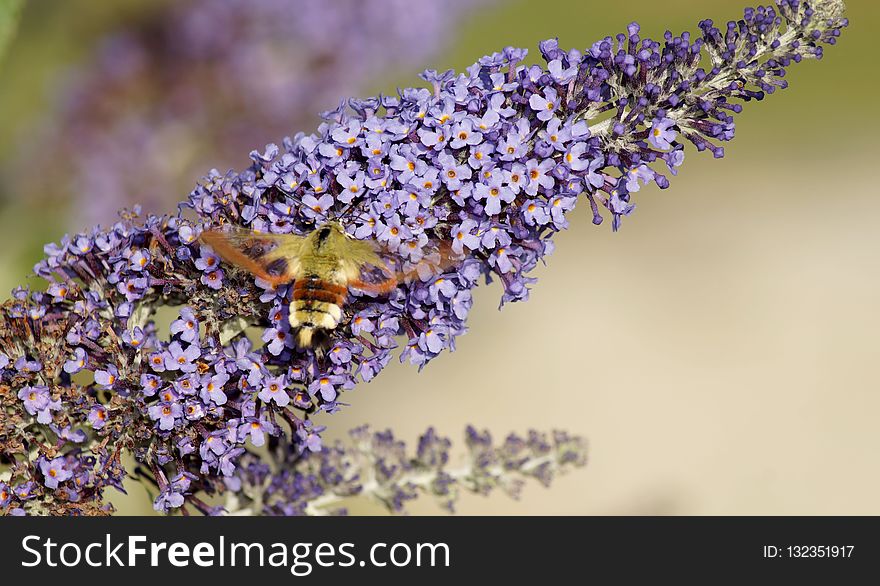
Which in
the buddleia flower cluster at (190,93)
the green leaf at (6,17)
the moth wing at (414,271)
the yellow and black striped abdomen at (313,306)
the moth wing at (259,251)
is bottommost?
the yellow and black striped abdomen at (313,306)

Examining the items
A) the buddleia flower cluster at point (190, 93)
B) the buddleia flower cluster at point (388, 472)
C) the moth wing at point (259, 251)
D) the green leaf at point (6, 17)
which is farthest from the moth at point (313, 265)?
the buddleia flower cluster at point (190, 93)

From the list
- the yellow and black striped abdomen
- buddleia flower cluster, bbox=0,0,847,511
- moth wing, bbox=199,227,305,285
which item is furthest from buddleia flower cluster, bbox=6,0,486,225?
the yellow and black striped abdomen

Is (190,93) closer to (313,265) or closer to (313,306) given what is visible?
(313,265)

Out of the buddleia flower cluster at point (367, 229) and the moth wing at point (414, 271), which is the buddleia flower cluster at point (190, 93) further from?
the moth wing at point (414, 271)

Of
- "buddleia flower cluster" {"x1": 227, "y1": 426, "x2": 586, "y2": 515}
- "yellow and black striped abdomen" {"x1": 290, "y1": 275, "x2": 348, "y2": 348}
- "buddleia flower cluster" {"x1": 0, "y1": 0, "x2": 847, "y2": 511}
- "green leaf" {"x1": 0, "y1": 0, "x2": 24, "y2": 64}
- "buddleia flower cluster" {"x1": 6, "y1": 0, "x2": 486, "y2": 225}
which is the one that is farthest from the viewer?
"buddleia flower cluster" {"x1": 6, "y1": 0, "x2": 486, "y2": 225}

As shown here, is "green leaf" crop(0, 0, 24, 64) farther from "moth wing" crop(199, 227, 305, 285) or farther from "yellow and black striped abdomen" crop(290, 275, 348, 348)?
"yellow and black striped abdomen" crop(290, 275, 348, 348)

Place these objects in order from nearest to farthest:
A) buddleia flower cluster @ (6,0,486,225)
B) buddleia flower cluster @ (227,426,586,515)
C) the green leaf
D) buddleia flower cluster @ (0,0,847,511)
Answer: buddleia flower cluster @ (0,0,847,511) < buddleia flower cluster @ (227,426,586,515) < the green leaf < buddleia flower cluster @ (6,0,486,225)

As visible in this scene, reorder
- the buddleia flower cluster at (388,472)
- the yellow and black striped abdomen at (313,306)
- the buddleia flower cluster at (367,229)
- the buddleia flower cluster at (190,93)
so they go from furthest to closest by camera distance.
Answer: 1. the buddleia flower cluster at (190,93)
2. the buddleia flower cluster at (388,472)
3. the buddleia flower cluster at (367,229)
4. the yellow and black striped abdomen at (313,306)
